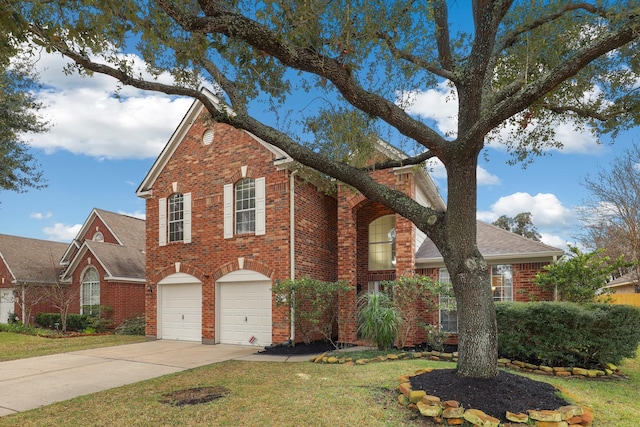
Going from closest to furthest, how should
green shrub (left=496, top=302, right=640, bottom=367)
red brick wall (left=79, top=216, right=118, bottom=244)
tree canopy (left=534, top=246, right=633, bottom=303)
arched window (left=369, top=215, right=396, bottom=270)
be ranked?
green shrub (left=496, top=302, right=640, bottom=367) < tree canopy (left=534, top=246, right=633, bottom=303) < arched window (left=369, top=215, right=396, bottom=270) < red brick wall (left=79, top=216, right=118, bottom=244)

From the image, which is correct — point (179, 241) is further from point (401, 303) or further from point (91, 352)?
point (401, 303)

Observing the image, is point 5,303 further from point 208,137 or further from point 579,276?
point 579,276

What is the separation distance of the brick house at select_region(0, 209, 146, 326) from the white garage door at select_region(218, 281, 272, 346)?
8.31 metres

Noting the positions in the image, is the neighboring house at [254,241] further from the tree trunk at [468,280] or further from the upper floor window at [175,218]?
the tree trunk at [468,280]

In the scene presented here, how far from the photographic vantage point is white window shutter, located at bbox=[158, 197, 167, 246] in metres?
16.4

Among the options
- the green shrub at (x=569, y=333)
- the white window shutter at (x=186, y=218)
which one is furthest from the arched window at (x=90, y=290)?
the green shrub at (x=569, y=333)

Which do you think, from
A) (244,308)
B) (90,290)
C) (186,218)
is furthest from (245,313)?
(90,290)

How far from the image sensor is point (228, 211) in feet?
48.8

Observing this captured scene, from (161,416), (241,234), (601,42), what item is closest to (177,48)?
(161,416)

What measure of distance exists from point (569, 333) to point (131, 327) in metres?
16.9

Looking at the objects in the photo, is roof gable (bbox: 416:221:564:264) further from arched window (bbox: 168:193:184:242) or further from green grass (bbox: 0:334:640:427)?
arched window (bbox: 168:193:184:242)

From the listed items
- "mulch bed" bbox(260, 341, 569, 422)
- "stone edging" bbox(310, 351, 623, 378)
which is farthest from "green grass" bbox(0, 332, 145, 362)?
"mulch bed" bbox(260, 341, 569, 422)

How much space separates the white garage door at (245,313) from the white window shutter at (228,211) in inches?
66.5

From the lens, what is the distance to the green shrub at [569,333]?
30.5ft
